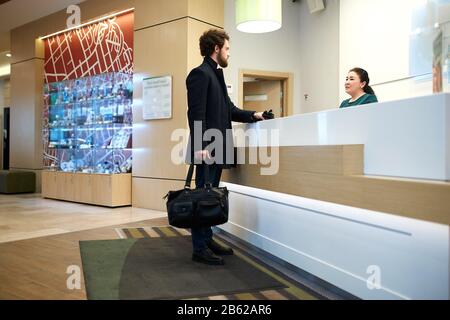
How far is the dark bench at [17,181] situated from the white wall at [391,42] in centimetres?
626

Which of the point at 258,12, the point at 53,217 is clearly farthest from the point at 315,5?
the point at 53,217

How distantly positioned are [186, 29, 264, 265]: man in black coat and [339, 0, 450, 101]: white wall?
94.4 inches

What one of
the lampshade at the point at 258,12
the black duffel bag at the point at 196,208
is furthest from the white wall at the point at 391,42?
the black duffel bag at the point at 196,208

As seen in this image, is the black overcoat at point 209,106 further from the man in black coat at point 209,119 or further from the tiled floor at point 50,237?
the tiled floor at point 50,237

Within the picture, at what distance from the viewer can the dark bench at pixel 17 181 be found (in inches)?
303

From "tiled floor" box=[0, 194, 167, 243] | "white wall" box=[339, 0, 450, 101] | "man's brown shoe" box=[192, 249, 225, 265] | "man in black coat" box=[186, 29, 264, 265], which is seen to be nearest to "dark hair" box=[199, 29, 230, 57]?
"man in black coat" box=[186, 29, 264, 265]

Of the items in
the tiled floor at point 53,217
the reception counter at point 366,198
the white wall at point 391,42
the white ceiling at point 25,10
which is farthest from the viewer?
the white ceiling at point 25,10

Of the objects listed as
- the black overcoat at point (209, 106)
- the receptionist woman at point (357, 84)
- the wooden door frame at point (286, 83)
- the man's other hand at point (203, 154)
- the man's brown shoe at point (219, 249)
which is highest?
the wooden door frame at point (286, 83)

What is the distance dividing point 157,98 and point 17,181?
3.94 m

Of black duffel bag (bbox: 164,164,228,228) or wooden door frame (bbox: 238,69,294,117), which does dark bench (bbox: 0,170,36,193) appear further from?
black duffel bag (bbox: 164,164,228,228)

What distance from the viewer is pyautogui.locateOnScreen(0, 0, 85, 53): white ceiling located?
7004 millimetres

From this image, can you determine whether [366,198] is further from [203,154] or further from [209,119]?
[209,119]
